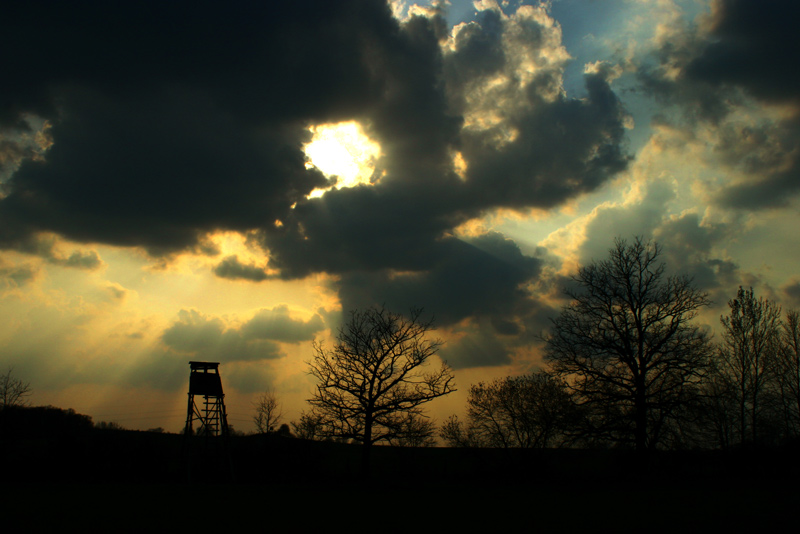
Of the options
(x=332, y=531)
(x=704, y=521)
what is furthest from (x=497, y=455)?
(x=332, y=531)

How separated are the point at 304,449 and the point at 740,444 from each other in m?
27.8

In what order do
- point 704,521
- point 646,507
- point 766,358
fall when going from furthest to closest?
1. point 766,358
2. point 646,507
3. point 704,521

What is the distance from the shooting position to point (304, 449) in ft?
104

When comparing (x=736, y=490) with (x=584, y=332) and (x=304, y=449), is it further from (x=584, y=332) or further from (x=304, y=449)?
(x=304, y=449)

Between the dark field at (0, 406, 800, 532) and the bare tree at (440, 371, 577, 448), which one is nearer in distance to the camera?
the dark field at (0, 406, 800, 532)

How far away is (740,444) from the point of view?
31.6 meters

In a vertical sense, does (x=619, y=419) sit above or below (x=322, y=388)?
below

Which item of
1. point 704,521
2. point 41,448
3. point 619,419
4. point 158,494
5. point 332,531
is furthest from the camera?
point 41,448

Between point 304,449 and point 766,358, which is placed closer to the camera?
point 304,449

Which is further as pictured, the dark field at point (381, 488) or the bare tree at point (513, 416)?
the bare tree at point (513, 416)

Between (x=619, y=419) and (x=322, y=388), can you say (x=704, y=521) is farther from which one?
(x=322, y=388)

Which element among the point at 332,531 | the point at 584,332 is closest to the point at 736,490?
the point at 584,332

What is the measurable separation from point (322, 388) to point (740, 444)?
26.7m

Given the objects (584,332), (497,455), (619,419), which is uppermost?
(584,332)
